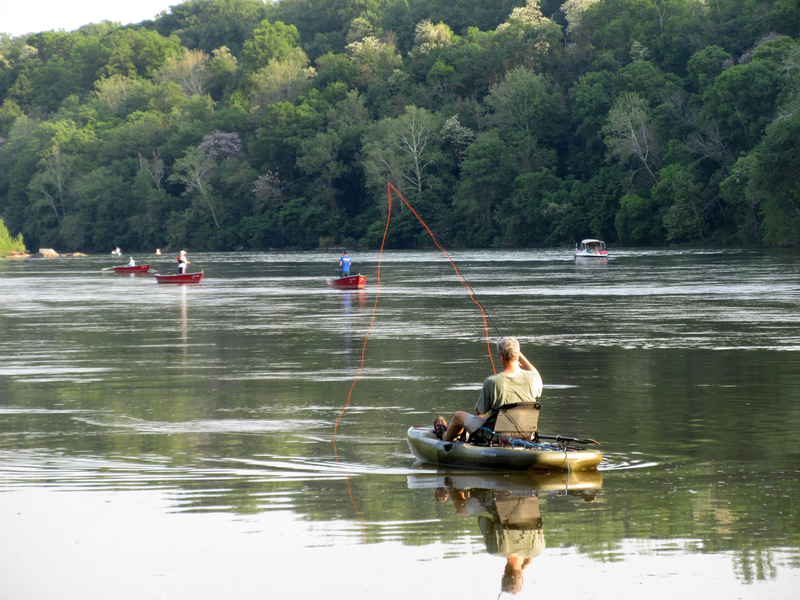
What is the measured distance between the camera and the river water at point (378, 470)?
7.62 metres

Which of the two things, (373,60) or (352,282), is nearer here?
(352,282)

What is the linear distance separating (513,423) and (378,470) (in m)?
1.48

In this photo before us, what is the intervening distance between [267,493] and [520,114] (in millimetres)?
113056

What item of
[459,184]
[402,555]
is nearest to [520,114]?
[459,184]

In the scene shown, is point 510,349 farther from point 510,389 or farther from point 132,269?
point 132,269

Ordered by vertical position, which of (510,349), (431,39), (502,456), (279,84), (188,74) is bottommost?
→ (502,456)

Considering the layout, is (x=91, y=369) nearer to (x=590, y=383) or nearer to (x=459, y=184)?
(x=590, y=383)

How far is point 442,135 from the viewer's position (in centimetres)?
12131

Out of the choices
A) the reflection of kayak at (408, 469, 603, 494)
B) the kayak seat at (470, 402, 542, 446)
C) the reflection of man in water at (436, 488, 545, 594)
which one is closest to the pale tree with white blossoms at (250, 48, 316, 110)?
the kayak seat at (470, 402, 542, 446)

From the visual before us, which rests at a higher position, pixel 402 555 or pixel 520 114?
pixel 520 114

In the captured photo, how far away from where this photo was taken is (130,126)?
152 meters

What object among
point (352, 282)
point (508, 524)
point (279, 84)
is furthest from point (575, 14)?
point (508, 524)

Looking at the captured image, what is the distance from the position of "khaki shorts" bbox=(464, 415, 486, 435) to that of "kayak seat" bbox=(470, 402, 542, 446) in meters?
0.04

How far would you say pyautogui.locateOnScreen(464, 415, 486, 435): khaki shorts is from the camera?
10.9 metres
